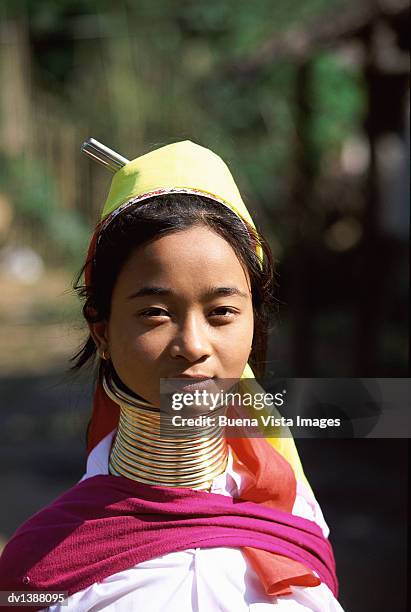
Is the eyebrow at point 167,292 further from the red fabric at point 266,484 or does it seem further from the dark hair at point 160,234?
the red fabric at point 266,484

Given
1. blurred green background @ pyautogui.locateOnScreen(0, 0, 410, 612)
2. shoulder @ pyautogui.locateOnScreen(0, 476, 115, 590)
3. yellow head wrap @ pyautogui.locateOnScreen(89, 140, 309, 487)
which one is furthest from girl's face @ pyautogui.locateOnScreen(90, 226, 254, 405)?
blurred green background @ pyautogui.locateOnScreen(0, 0, 410, 612)

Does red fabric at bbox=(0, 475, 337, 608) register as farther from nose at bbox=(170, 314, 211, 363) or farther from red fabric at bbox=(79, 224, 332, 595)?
nose at bbox=(170, 314, 211, 363)

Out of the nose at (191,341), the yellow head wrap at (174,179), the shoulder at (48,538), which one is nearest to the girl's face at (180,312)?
the nose at (191,341)

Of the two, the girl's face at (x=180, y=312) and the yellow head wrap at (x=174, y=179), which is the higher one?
the yellow head wrap at (x=174, y=179)

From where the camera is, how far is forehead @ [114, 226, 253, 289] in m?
1.46

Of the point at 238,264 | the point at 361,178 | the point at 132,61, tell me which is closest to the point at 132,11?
the point at 132,61

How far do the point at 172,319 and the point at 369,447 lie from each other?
14.0 feet

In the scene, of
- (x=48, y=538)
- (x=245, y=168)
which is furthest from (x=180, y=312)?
(x=245, y=168)

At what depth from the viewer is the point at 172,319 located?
4.83 ft

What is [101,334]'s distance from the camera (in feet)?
5.36

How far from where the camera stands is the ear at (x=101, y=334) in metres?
1.62

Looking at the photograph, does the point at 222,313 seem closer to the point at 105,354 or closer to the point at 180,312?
the point at 180,312

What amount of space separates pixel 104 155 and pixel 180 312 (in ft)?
1.34

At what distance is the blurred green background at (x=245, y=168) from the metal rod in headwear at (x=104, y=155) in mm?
2383
